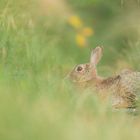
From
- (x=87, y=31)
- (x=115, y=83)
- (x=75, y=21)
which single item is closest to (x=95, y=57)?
(x=115, y=83)

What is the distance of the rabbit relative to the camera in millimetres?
7320

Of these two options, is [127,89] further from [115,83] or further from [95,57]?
[95,57]

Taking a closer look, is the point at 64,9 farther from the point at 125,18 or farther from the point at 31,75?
the point at 31,75

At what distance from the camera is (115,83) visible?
24.6 feet

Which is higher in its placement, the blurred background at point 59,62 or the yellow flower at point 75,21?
the yellow flower at point 75,21

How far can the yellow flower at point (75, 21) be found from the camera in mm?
9828

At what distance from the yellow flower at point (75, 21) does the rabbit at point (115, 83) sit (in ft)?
6.47

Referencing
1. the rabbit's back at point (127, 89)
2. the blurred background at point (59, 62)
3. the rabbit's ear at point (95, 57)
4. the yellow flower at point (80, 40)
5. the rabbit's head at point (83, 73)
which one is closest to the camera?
the blurred background at point (59, 62)

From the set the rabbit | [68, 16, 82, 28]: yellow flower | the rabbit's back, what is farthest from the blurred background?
the rabbit's back

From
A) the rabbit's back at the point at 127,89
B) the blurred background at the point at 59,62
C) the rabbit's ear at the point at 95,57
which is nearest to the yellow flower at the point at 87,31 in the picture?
the blurred background at the point at 59,62

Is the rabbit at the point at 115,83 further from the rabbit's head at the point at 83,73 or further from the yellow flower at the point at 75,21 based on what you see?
the yellow flower at the point at 75,21

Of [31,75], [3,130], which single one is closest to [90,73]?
[31,75]

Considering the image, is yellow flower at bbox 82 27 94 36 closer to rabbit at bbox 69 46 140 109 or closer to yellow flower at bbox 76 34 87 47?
yellow flower at bbox 76 34 87 47

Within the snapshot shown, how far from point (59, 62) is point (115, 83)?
577 mm
